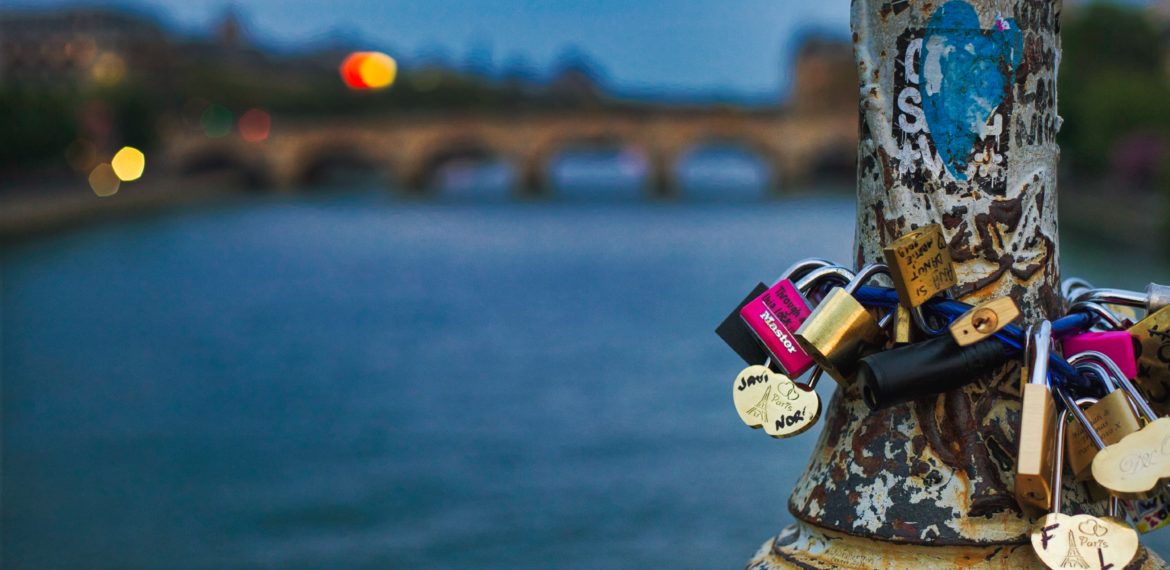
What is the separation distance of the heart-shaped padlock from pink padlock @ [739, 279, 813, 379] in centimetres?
2

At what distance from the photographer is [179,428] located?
10891mm

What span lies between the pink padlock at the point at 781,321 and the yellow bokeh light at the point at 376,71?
81196mm

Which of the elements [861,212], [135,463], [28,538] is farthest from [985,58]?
[135,463]

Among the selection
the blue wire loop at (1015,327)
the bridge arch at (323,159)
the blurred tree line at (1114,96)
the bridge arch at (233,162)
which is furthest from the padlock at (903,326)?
the bridge arch at (233,162)

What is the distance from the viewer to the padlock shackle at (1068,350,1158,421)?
1.31 metres

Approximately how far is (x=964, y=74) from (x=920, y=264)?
179mm

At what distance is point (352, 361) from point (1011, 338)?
44.3 ft

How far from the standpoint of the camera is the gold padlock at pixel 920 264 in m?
1.27

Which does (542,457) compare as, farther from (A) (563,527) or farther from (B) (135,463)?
(B) (135,463)

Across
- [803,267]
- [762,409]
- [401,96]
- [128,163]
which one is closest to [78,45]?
[401,96]

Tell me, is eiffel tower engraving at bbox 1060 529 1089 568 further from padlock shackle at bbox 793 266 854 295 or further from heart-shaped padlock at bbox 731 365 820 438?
padlock shackle at bbox 793 266 854 295

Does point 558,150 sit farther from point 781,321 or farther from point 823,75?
point 781,321

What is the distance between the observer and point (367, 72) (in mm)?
83000

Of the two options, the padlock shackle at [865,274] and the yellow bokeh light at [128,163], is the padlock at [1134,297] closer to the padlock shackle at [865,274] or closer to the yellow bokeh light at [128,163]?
the padlock shackle at [865,274]
